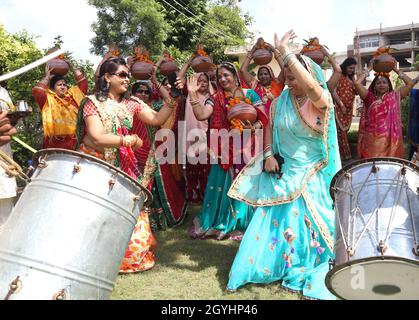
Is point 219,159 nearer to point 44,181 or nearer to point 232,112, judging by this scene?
point 232,112

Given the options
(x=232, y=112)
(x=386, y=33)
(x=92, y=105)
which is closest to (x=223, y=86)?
(x=232, y=112)

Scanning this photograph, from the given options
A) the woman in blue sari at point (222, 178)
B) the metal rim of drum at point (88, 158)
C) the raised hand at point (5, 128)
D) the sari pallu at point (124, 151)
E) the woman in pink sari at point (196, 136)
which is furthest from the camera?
the woman in pink sari at point (196, 136)

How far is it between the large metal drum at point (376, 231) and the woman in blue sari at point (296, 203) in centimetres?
79

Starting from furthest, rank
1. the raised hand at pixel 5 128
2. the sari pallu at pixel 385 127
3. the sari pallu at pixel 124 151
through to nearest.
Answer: the sari pallu at pixel 385 127 → the sari pallu at pixel 124 151 → the raised hand at pixel 5 128

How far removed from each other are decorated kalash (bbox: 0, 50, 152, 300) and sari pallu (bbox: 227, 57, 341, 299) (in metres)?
1.39

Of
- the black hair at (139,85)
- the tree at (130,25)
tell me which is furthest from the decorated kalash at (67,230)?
the tree at (130,25)

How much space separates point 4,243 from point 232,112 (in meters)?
2.77

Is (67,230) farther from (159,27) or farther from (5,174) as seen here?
(159,27)

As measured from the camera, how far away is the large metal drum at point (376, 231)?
88.8 inches

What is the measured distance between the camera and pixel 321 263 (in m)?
3.63

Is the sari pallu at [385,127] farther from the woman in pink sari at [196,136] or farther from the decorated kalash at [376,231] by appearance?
the decorated kalash at [376,231]

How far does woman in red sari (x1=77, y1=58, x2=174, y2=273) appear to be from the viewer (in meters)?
3.39

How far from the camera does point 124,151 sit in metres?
3.77

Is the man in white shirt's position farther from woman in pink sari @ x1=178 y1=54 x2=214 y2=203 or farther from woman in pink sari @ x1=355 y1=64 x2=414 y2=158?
woman in pink sari @ x1=355 y1=64 x2=414 y2=158
